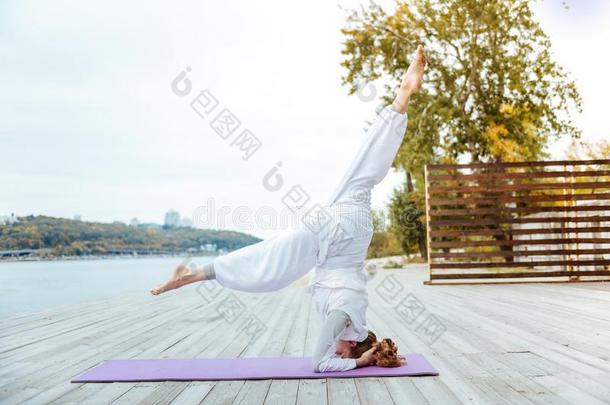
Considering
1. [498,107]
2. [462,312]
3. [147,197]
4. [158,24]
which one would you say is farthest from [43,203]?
[462,312]

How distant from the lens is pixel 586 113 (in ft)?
36.9

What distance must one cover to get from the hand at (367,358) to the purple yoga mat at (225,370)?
0.03 m

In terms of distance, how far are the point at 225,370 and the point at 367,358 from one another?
63 centimetres

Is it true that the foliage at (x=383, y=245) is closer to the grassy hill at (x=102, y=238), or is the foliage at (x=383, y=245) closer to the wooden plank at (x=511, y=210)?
the grassy hill at (x=102, y=238)

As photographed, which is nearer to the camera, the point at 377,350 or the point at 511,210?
the point at 377,350

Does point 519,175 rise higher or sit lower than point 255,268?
higher

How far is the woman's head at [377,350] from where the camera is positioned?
237 cm

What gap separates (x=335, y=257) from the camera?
2.43 m

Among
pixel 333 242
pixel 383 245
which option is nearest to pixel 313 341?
pixel 333 242

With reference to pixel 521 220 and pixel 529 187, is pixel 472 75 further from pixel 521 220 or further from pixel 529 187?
pixel 521 220

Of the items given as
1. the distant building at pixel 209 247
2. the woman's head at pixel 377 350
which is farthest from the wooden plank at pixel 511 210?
the woman's head at pixel 377 350

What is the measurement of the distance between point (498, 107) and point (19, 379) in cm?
1079

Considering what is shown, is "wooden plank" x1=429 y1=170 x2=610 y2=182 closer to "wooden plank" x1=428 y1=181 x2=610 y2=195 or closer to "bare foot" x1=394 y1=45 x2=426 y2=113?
"wooden plank" x1=428 y1=181 x2=610 y2=195

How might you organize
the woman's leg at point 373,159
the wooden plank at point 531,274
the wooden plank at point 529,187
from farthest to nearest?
the wooden plank at point 529,187 < the wooden plank at point 531,274 < the woman's leg at point 373,159
